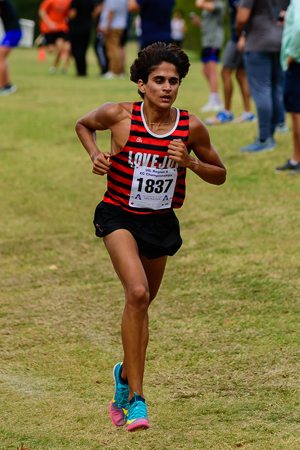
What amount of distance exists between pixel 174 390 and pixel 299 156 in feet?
15.2

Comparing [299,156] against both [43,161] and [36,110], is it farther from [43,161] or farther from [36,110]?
[36,110]

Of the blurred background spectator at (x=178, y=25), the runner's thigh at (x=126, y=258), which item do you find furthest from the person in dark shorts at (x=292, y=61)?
the blurred background spectator at (x=178, y=25)

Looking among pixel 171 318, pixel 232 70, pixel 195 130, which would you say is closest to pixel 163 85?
pixel 195 130

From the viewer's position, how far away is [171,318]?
4871 millimetres

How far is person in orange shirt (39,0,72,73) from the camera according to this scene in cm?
2023

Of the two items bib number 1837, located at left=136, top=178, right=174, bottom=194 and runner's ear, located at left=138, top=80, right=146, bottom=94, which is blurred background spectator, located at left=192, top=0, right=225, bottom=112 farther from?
bib number 1837, located at left=136, top=178, right=174, bottom=194

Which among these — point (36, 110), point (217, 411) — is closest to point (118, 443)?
point (217, 411)

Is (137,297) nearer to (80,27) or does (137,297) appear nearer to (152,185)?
(152,185)

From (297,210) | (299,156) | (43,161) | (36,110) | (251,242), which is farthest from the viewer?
(36,110)

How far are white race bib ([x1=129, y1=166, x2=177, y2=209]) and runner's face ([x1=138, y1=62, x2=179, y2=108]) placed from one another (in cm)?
35

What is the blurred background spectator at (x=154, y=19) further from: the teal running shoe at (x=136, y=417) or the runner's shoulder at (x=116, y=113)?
the teal running shoe at (x=136, y=417)

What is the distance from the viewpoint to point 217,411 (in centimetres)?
364

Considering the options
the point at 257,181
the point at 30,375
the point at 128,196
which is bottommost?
the point at 257,181

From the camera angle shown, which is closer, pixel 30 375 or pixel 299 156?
pixel 30 375
